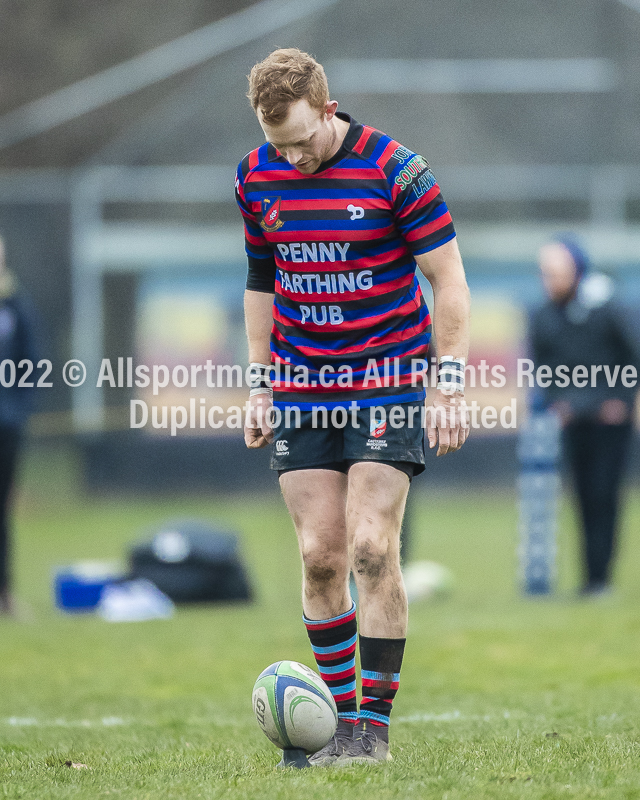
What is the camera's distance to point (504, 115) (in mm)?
20094

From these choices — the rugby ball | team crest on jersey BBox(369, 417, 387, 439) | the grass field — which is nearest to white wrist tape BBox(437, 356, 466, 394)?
team crest on jersey BBox(369, 417, 387, 439)

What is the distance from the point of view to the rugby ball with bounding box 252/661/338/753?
3781 millimetres

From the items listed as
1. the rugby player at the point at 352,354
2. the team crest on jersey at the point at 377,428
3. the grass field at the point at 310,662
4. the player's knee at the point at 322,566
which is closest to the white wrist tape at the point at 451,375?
the rugby player at the point at 352,354

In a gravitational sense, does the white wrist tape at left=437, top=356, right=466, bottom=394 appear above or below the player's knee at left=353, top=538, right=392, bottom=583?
above

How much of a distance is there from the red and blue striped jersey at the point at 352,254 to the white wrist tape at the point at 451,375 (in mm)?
110

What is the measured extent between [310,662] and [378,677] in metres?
2.77

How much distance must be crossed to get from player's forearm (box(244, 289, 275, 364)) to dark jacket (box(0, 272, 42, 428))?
15.5 feet

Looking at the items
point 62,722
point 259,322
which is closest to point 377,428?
point 259,322

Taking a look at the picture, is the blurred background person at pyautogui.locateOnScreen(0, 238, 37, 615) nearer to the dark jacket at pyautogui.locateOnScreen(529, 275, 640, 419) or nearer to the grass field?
the grass field

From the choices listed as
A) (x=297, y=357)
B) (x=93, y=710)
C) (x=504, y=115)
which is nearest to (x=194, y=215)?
(x=504, y=115)

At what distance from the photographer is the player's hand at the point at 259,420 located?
4434 mm

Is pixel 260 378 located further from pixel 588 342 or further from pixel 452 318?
pixel 588 342

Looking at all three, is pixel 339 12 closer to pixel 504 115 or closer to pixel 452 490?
pixel 504 115

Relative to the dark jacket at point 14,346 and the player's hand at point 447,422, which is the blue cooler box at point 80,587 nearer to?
the dark jacket at point 14,346
